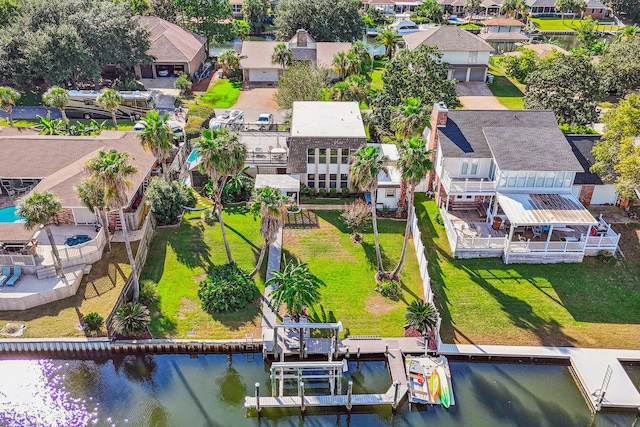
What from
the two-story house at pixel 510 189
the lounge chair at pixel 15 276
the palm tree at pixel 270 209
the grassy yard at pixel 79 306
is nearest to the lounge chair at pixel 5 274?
the lounge chair at pixel 15 276

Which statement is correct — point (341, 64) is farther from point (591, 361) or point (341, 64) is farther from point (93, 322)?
point (591, 361)

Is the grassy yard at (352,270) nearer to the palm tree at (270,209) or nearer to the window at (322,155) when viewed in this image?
the window at (322,155)

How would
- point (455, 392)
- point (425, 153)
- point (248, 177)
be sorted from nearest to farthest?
point (455, 392) → point (425, 153) → point (248, 177)

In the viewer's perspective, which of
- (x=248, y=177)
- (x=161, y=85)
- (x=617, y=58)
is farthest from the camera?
(x=161, y=85)

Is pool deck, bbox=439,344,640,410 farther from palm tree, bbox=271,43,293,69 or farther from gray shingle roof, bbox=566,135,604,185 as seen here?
palm tree, bbox=271,43,293,69

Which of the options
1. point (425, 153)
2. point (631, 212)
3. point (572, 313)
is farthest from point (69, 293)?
point (631, 212)

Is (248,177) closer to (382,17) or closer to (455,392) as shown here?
(455,392)
